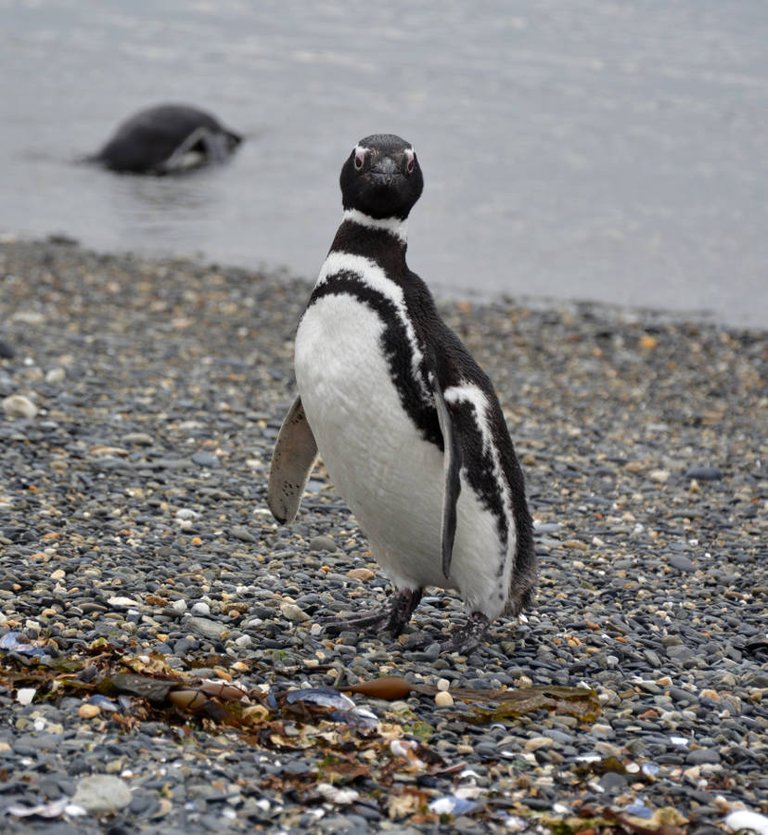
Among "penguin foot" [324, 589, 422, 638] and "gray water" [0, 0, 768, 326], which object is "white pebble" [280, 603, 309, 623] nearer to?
"penguin foot" [324, 589, 422, 638]

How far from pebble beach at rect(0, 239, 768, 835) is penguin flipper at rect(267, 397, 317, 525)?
0.28 meters

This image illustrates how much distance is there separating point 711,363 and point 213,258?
4934 millimetres

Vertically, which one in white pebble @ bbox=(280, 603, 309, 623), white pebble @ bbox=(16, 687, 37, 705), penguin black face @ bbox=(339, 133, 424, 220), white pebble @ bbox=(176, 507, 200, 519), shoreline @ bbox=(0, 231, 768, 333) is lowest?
shoreline @ bbox=(0, 231, 768, 333)

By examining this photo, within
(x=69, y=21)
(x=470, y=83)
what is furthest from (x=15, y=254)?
(x=69, y=21)

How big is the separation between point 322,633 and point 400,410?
0.81m

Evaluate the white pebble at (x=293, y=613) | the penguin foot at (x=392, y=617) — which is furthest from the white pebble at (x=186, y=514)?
→ the penguin foot at (x=392, y=617)

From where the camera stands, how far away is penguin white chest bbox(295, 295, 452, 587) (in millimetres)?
3967

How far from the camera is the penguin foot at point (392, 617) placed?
14.2ft

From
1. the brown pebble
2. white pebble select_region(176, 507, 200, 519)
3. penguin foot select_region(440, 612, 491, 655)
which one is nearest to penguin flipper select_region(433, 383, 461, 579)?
penguin foot select_region(440, 612, 491, 655)

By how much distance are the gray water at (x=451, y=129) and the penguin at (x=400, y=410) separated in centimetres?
751

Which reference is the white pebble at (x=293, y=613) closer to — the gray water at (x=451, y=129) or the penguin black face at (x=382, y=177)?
the penguin black face at (x=382, y=177)

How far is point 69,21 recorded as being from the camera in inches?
909

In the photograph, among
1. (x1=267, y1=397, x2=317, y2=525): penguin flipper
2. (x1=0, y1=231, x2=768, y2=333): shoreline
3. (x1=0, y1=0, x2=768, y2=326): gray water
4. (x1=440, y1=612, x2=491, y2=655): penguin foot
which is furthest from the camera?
(x1=0, y1=0, x2=768, y2=326): gray water

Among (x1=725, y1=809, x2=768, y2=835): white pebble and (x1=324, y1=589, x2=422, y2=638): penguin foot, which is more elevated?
(x1=725, y1=809, x2=768, y2=835): white pebble
